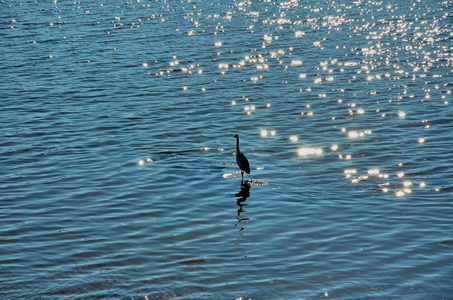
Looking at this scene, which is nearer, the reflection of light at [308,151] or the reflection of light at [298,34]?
the reflection of light at [308,151]

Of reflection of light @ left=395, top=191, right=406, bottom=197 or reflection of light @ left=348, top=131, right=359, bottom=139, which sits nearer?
reflection of light @ left=395, top=191, right=406, bottom=197

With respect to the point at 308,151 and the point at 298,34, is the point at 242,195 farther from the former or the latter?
the point at 298,34

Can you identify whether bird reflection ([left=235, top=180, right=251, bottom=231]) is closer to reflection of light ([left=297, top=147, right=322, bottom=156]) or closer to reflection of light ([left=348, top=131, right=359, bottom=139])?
reflection of light ([left=297, top=147, right=322, bottom=156])

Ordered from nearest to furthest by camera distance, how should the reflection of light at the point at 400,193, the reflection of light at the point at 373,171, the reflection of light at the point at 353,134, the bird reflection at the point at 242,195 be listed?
the bird reflection at the point at 242,195
the reflection of light at the point at 400,193
the reflection of light at the point at 373,171
the reflection of light at the point at 353,134

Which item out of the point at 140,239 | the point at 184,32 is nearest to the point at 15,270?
the point at 140,239

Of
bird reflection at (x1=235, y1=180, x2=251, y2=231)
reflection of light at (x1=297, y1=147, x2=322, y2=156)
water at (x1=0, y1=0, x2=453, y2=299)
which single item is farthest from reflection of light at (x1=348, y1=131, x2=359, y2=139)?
bird reflection at (x1=235, y1=180, x2=251, y2=231)

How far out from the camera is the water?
1466 centimetres

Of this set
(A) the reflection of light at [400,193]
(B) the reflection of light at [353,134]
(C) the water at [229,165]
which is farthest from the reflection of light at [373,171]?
(B) the reflection of light at [353,134]

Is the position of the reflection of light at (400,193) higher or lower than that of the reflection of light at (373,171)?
lower

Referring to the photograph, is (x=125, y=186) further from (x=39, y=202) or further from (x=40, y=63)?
(x=40, y=63)

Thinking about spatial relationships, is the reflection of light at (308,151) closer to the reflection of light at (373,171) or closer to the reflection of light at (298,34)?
the reflection of light at (373,171)

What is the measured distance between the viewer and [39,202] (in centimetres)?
1906

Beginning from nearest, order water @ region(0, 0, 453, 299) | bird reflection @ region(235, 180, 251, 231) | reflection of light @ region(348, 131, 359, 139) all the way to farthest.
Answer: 1. water @ region(0, 0, 453, 299)
2. bird reflection @ region(235, 180, 251, 231)
3. reflection of light @ region(348, 131, 359, 139)

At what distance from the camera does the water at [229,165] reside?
577 inches
